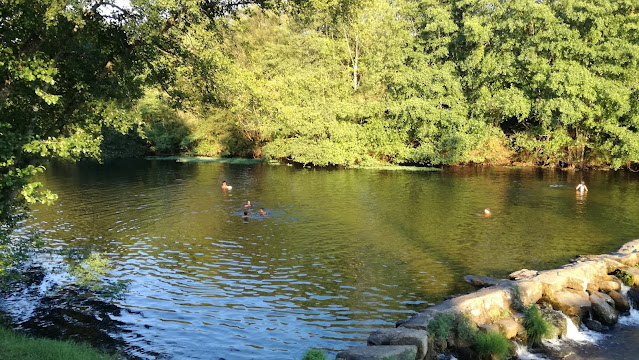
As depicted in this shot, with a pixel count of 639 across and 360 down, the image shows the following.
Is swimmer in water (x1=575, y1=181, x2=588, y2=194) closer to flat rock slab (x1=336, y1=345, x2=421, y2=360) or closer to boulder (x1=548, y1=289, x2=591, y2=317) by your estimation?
boulder (x1=548, y1=289, x2=591, y2=317)

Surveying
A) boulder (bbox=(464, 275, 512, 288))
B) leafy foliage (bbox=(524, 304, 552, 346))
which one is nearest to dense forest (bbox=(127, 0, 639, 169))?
boulder (bbox=(464, 275, 512, 288))

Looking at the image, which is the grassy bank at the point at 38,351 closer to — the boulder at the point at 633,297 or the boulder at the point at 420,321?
the boulder at the point at 420,321

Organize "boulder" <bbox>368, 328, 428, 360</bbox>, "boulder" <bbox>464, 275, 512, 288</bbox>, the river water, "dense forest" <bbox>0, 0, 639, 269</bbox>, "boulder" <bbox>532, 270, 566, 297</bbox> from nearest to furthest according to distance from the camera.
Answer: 1. "boulder" <bbox>368, 328, 428, 360</bbox>
2. the river water
3. "boulder" <bbox>532, 270, 566, 297</bbox>
4. "boulder" <bbox>464, 275, 512, 288</bbox>
5. "dense forest" <bbox>0, 0, 639, 269</bbox>

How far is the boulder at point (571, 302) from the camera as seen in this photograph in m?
14.5

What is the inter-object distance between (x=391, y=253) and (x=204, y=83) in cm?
1191

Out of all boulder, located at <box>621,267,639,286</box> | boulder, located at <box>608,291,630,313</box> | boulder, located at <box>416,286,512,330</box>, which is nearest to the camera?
boulder, located at <box>416,286,512,330</box>

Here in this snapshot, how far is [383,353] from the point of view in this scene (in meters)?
10.2

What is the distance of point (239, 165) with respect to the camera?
6300 cm

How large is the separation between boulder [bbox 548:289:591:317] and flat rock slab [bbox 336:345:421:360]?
678cm

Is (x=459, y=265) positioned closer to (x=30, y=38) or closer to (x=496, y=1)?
(x=30, y=38)

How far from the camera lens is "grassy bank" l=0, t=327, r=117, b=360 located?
9.02m

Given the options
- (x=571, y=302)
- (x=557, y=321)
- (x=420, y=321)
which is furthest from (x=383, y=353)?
→ (x=571, y=302)

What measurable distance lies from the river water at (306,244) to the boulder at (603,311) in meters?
3.99

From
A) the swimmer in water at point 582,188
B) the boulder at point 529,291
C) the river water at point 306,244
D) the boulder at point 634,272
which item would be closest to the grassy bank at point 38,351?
the river water at point 306,244
